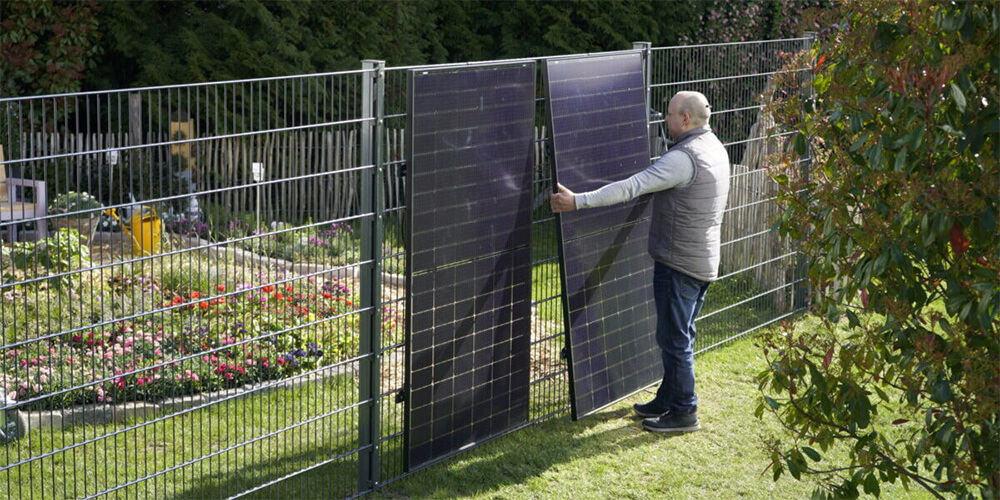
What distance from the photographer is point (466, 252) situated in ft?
18.6

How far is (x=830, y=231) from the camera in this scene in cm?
324

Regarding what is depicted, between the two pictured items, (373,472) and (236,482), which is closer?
(236,482)

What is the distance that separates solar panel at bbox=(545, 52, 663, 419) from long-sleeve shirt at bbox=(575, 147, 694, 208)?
0.68 feet

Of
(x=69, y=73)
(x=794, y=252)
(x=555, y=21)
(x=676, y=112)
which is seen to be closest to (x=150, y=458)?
(x=676, y=112)

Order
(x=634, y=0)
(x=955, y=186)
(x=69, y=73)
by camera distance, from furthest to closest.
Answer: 1. (x=634, y=0)
2. (x=69, y=73)
3. (x=955, y=186)

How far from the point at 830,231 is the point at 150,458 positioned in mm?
4000

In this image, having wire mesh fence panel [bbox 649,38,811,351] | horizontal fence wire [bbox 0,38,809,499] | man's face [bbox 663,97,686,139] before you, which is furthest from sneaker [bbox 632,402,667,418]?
man's face [bbox 663,97,686,139]

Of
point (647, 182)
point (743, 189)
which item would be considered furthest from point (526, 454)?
point (743, 189)

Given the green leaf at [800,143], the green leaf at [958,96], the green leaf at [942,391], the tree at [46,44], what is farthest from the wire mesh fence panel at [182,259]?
the tree at [46,44]

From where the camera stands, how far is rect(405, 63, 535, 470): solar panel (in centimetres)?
537

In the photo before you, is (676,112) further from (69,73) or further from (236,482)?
(69,73)

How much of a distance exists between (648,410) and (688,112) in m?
1.79

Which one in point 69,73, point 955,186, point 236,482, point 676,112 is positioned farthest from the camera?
point 69,73

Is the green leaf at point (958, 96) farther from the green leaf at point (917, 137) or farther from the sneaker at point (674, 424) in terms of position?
the sneaker at point (674, 424)
